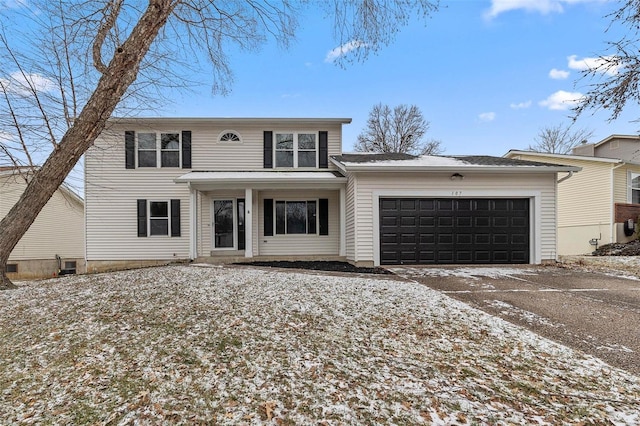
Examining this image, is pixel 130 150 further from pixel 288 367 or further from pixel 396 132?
pixel 396 132

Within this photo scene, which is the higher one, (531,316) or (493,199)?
(493,199)

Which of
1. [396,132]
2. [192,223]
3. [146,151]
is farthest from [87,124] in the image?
[396,132]

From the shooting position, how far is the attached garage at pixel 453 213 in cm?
944

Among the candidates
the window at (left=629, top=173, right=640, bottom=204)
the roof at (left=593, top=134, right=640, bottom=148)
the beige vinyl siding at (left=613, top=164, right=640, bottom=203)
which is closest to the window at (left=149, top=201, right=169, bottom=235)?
the beige vinyl siding at (left=613, top=164, right=640, bottom=203)

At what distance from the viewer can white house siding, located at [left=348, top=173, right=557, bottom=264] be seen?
30.9 ft

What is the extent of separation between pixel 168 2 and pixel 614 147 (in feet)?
66.1

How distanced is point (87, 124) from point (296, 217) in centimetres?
662

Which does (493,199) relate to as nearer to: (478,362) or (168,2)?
(478,362)

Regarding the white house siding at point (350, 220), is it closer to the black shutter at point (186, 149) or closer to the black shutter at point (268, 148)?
the black shutter at point (268, 148)

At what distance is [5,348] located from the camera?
3479 mm

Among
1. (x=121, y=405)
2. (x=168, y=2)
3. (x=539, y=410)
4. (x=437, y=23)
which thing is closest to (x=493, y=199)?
(x=437, y=23)

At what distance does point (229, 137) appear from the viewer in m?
11.8

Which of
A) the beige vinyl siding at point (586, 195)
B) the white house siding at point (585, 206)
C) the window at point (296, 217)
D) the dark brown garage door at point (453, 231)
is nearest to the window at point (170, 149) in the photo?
the window at point (296, 217)

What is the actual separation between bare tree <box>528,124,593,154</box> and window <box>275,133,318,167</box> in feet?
86.3
